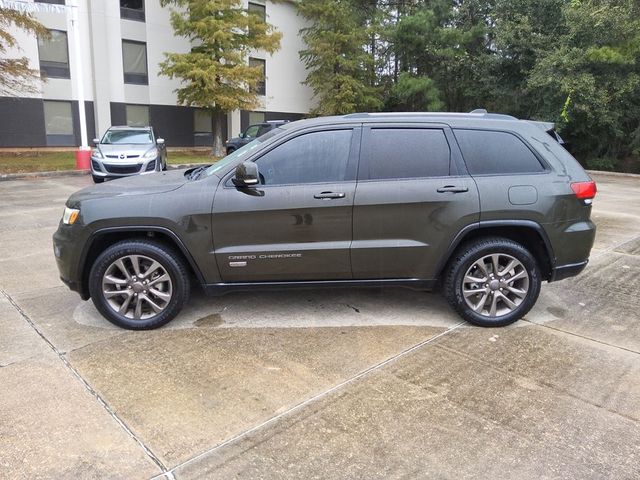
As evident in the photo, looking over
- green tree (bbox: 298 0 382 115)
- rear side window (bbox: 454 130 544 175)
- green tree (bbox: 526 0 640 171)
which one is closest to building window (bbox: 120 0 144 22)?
green tree (bbox: 298 0 382 115)

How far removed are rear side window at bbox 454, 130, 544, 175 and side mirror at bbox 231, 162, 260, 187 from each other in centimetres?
174

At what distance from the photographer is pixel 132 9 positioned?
24.1 m

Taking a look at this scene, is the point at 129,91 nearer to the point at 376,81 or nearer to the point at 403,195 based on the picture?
the point at 376,81

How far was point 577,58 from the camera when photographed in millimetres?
18641

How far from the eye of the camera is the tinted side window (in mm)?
4168

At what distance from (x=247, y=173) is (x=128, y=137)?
12157mm

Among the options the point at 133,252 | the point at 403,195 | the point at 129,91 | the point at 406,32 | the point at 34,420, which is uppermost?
the point at 406,32

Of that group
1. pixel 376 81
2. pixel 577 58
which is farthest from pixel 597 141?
pixel 376 81

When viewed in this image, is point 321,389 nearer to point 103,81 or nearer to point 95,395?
point 95,395

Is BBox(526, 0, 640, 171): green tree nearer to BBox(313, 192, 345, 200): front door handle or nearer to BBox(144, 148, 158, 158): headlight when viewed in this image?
BBox(144, 148, 158, 158): headlight

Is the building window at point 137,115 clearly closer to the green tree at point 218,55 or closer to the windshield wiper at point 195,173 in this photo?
the green tree at point 218,55

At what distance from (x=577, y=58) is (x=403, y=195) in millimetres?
18059

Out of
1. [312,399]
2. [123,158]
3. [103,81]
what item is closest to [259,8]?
[103,81]

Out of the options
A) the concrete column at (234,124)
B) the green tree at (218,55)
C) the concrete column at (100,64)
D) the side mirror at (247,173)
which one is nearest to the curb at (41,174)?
the green tree at (218,55)
